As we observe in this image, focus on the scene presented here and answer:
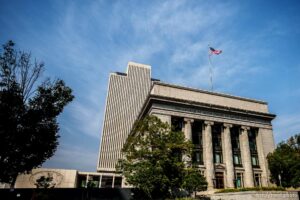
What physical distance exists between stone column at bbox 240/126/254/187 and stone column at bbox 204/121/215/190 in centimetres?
723

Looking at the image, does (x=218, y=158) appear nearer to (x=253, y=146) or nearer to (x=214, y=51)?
(x=253, y=146)

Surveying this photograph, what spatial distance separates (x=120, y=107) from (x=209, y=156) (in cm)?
9013

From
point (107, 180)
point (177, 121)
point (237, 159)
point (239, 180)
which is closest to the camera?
point (239, 180)

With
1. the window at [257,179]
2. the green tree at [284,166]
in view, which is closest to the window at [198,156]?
the window at [257,179]

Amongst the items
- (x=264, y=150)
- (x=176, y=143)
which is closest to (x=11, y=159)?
(x=176, y=143)

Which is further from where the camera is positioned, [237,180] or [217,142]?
[217,142]

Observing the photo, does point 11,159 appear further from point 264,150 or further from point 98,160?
point 98,160

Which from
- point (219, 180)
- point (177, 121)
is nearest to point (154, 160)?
point (177, 121)

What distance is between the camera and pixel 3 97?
17750mm

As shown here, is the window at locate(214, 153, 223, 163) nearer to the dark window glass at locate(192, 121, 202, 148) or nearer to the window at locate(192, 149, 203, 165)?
the window at locate(192, 149, 203, 165)

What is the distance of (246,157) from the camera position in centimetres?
4125

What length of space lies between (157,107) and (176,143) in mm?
14717

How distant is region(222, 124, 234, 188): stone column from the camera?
125ft

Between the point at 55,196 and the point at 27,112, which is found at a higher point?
the point at 27,112
